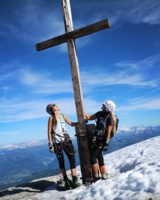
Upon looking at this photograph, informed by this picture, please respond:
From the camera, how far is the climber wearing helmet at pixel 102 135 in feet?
34.4

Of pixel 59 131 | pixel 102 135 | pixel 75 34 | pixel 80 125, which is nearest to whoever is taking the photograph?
pixel 102 135

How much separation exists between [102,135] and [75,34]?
4006 millimetres

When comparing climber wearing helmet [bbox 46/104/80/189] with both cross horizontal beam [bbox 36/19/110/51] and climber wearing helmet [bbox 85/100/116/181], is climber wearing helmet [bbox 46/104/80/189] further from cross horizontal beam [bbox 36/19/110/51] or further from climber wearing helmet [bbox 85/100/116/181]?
cross horizontal beam [bbox 36/19/110/51]

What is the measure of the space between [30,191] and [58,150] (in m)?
2.52

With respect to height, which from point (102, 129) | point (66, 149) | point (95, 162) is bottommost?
point (95, 162)

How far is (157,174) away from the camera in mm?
8062

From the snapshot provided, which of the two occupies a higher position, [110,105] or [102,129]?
[110,105]

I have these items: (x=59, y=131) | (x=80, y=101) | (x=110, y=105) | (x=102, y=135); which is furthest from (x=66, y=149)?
(x=110, y=105)

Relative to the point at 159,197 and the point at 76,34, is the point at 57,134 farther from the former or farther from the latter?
the point at 159,197

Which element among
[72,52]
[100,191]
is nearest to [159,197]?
[100,191]

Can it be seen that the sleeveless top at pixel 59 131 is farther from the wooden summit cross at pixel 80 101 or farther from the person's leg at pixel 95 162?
the person's leg at pixel 95 162

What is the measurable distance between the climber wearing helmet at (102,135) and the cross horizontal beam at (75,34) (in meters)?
2.74

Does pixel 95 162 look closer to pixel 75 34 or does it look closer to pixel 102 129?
pixel 102 129

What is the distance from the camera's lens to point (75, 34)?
10820 mm
